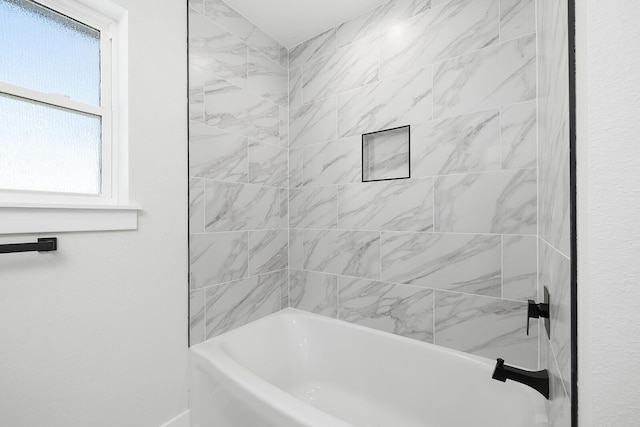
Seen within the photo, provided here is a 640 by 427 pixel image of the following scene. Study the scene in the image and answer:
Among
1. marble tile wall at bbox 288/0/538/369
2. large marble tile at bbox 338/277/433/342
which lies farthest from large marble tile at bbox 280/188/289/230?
large marble tile at bbox 338/277/433/342

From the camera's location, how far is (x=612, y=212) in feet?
1.21

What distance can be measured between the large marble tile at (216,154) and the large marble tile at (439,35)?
102 centimetres

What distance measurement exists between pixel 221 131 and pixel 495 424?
2.02 m

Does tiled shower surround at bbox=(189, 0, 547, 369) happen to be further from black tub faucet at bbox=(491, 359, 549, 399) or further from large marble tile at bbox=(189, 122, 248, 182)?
black tub faucet at bbox=(491, 359, 549, 399)

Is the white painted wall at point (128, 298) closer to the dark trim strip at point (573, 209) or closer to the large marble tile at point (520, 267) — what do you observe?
the dark trim strip at point (573, 209)

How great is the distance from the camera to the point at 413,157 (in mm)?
1506

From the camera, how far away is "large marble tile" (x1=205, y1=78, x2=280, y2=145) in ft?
5.12

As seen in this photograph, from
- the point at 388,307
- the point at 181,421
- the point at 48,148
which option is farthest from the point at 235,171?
the point at 181,421

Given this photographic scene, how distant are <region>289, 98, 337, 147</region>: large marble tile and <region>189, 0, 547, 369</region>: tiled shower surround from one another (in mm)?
11

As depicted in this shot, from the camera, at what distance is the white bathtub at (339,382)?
1.07 m

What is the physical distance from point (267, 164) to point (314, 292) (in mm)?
991

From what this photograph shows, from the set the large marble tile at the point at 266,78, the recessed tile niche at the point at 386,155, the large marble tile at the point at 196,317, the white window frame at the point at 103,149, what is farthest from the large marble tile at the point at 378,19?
the large marble tile at the point at 196,317

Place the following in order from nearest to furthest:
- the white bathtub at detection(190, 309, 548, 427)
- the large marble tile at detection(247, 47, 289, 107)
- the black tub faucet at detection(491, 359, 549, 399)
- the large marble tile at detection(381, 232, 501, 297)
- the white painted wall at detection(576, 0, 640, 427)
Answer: the white painted wall at detection(576, 0, 640, 427) < the black tub faucet at detection(491, 359, 549, 399) < the white bathtub at detection(190, 309, 548, 427) < the large marble tile at detection(381, 232, 501, 297) < the large marble tile at detection(247, 47, 289, 107)

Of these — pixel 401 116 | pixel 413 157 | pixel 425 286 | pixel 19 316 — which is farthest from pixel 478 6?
pixel 19 316
